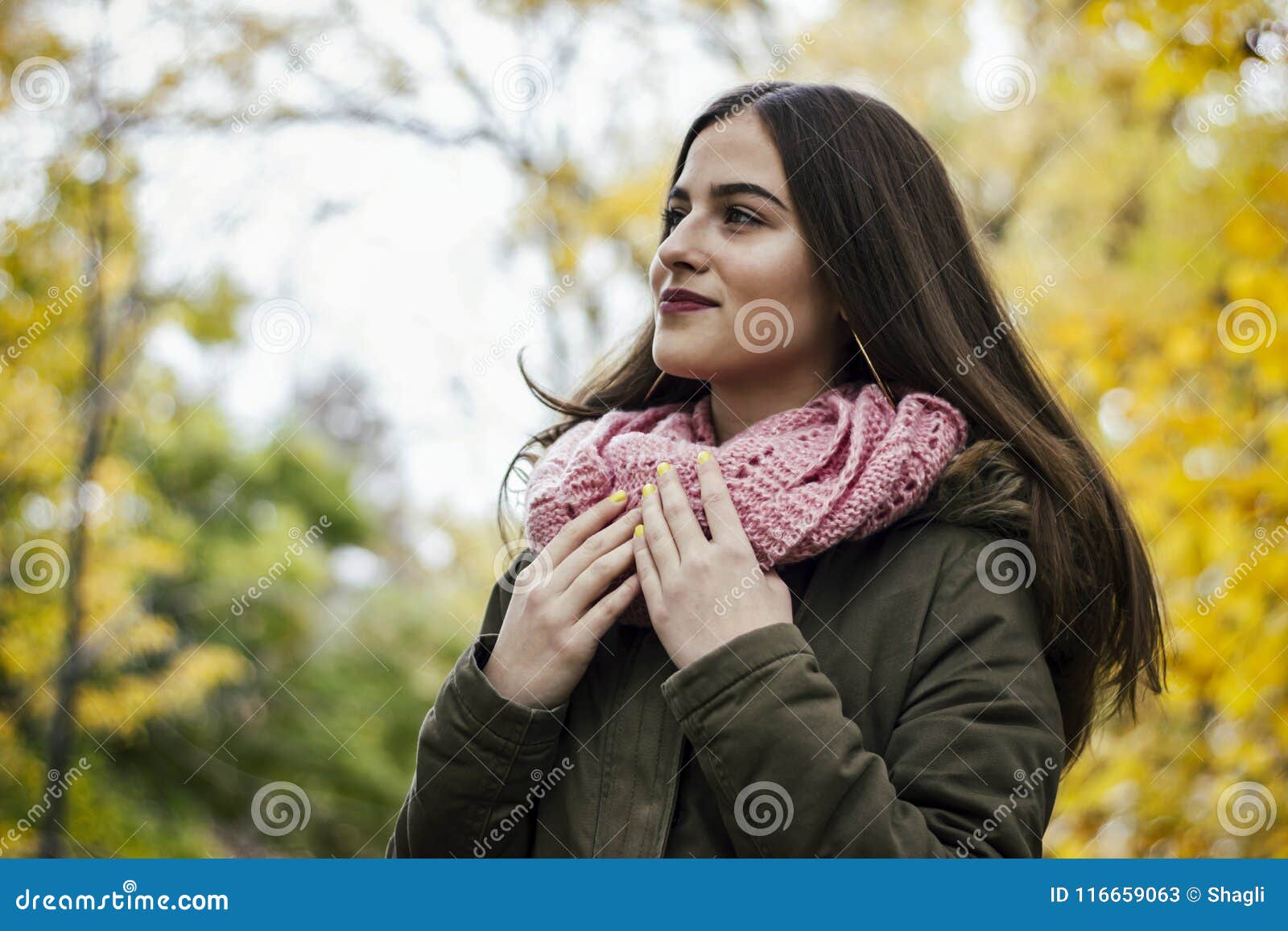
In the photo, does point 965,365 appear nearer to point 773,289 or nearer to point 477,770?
point 773,289

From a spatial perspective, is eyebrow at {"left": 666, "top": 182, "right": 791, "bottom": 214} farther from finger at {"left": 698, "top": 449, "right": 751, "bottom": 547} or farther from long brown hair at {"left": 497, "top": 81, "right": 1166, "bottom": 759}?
finger at {"left": 698, "top": 449, "right": 751, "bottom": 547}

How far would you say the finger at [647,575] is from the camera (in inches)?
58.6

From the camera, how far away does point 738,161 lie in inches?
67.4

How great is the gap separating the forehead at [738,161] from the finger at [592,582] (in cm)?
56

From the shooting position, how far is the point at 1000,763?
1389 mm

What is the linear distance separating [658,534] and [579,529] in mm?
131

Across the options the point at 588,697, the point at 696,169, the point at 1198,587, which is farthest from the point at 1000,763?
the point at 1198,587

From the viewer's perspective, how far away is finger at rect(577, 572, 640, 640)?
1.53 m

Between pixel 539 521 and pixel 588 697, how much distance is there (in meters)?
0.26

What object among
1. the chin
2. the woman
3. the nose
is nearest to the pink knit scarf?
the woman

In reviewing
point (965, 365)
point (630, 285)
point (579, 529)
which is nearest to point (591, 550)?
point (579, 529)

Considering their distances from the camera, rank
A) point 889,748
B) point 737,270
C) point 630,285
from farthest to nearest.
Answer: point 630,285 < point 737,270 < point 889,748

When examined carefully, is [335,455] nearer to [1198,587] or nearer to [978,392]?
[1198,587]

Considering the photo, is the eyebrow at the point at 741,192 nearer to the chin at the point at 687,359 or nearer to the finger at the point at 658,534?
the chin at the point at 687,359
